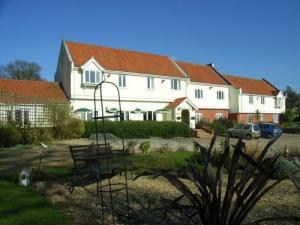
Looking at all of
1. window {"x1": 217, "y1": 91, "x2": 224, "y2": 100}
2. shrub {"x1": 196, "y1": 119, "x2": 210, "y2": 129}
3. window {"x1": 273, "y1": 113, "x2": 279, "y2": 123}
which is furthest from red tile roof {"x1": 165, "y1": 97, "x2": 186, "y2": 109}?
window {"x1": 273, "y1": 113, "x2": 279, "y2": 123}

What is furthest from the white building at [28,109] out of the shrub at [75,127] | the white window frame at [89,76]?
the white window frame at [89,76]

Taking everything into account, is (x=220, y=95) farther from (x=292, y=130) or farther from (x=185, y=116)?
(x=292, y=130)

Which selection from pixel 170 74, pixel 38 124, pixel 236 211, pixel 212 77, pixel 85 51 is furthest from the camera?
pixel 212 77

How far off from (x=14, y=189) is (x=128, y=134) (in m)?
26.2

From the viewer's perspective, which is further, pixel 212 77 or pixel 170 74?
pixel 212 77

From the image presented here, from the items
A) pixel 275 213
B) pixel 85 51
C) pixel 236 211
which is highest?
pixel 85 51

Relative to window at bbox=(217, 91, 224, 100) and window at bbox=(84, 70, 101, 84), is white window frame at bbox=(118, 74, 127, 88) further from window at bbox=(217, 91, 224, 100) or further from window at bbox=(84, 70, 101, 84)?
window at bbox=(217, 91, 224, 100)

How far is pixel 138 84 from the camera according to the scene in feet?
139

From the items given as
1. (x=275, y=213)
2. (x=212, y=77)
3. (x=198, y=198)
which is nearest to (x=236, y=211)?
(x=198, y=198)

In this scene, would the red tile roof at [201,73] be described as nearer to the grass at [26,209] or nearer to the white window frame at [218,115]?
the white window frame at [218,115]

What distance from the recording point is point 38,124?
28.3 meters

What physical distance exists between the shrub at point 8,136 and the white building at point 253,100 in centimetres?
3624

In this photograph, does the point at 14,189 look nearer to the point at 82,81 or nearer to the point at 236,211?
the point at 236,211

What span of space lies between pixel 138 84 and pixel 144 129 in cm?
754
